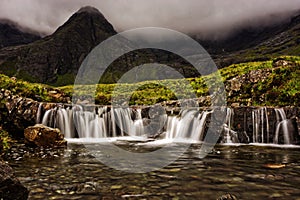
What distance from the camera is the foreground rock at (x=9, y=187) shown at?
5395mm

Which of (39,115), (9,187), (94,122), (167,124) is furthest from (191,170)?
(39,115)

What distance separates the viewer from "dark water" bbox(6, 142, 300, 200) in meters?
6.95

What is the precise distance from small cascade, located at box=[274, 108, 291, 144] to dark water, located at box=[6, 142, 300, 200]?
5.00m

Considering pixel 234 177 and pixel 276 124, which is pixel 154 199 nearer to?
pixel 234 177

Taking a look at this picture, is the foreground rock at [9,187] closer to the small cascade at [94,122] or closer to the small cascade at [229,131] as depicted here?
the small cascade at [229,131]

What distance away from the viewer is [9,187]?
552cm

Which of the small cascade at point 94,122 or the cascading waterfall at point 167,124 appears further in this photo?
the small cascade at point 94,122

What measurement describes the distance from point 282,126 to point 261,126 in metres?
1.35

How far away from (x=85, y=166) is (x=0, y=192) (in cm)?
509

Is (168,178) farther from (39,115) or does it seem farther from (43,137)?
(39,115)

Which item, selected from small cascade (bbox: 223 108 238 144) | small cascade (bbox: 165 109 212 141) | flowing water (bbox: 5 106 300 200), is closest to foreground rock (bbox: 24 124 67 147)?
flowing water (bbox: 5 106 300 200)

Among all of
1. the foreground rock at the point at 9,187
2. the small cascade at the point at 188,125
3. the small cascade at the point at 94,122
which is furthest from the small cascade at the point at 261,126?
the foreground rock at the point at 9,187

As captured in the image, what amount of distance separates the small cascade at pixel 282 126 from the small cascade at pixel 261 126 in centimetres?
58

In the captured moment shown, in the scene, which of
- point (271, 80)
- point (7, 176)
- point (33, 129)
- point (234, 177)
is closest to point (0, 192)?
point (7, 176)
